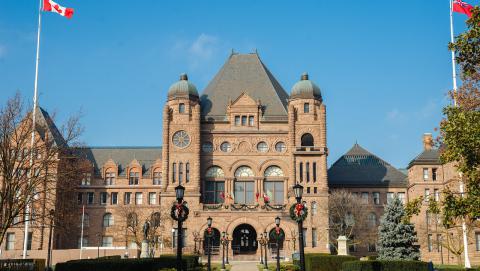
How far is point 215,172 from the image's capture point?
80188 mm

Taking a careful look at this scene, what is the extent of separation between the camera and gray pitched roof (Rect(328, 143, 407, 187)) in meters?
87.5

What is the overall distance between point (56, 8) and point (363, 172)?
53.2m

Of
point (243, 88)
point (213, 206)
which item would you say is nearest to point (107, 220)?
point (213, 206)

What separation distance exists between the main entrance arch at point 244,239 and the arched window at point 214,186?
15.4 feet

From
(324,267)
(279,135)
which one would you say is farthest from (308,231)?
(324,267)

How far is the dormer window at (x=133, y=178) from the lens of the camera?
296ft

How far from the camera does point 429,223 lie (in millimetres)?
79750

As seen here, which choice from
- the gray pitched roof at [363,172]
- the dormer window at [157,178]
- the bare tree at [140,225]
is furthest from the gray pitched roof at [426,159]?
the dormer window at [157,178]

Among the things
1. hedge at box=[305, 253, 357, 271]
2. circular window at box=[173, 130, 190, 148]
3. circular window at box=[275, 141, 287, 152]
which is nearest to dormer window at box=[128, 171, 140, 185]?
circular window at box=[173, 130, 190, 148]

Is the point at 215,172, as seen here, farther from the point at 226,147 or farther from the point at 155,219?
the point at 155,219

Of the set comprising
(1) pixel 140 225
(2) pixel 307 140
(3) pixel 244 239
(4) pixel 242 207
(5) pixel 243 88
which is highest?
(5) pixel 243 88

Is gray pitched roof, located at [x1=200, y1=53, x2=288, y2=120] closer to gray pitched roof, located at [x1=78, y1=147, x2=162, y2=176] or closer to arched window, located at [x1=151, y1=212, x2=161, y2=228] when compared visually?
arched window, located at [x1=151, y1=212, x2=161, y2=228]

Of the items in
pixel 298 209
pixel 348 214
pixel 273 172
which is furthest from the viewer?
pixel 273 172

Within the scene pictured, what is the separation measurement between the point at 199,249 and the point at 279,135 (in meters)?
18.6
